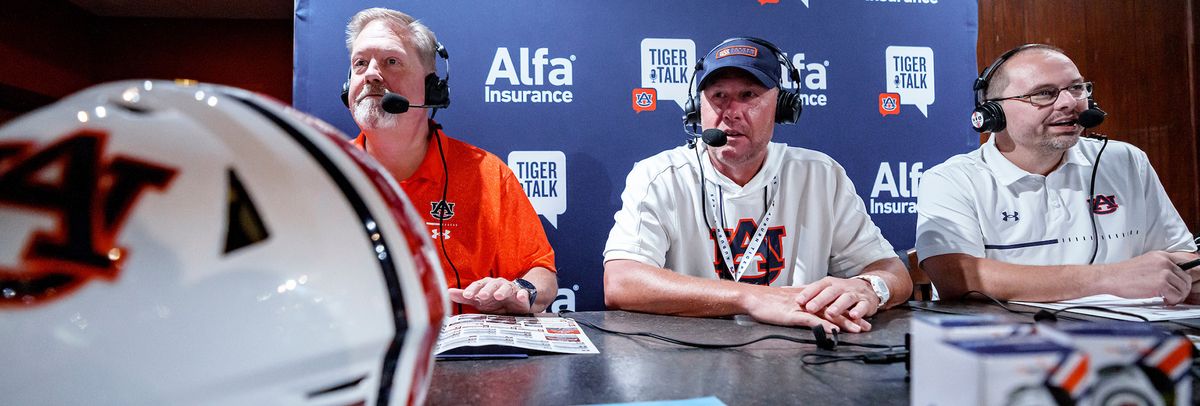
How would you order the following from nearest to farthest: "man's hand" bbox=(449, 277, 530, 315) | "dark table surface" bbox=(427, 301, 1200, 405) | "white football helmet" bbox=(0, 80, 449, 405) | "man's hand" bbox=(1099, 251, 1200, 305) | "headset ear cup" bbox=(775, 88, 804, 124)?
"white football helmet" bbox=(0, 80, 449, 405) → "dark table surface" bbox=(427, 301, 1200, 405) → "man's hand" bbox=(449, 277, 530, 315) → "man's hand" bbox=(1099, 251, 1200, 305) → "headset ear cup" bbox=(775, 88, 804, 124)

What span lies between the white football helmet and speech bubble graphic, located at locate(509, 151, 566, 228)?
6.42ft

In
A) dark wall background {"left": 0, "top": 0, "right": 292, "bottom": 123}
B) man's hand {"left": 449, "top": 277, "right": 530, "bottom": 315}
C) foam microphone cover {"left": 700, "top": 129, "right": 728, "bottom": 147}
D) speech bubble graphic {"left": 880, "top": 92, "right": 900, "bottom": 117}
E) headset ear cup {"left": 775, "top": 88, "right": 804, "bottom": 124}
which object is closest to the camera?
man's hand {"left": 449, "top": 277, "right": 530, "bottom": 315}

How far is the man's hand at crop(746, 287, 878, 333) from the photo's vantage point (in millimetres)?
1153

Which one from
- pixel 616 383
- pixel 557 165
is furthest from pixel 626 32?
pixel 616 383

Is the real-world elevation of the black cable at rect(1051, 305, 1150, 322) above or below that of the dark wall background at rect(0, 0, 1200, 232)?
below

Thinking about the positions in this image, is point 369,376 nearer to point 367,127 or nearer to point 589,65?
point 367,127

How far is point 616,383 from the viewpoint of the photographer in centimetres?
77

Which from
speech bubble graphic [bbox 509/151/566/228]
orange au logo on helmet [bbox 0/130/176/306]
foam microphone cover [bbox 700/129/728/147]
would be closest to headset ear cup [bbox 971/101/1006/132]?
foam microphone cover [bbox 700/129/728/147]

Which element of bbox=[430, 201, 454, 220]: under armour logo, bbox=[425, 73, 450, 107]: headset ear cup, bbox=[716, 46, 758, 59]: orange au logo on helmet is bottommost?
bbox=[430, 201, 454, 220]: under armour logo

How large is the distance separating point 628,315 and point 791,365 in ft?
1.93

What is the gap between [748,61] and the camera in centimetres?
175

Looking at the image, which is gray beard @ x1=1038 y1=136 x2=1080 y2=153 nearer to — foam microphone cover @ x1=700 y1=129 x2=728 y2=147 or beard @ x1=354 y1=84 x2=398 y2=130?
foam microphone cover @ x1=700 y1=129 x2=728 y2=147

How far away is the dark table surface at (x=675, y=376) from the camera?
0.71 m

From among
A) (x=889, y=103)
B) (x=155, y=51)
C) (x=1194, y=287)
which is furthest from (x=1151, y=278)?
(x=155, y=51)
